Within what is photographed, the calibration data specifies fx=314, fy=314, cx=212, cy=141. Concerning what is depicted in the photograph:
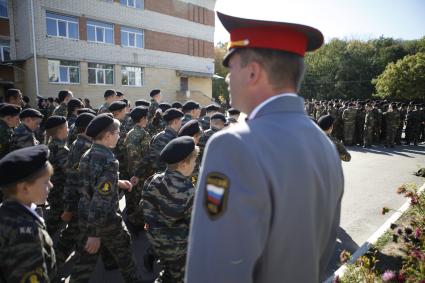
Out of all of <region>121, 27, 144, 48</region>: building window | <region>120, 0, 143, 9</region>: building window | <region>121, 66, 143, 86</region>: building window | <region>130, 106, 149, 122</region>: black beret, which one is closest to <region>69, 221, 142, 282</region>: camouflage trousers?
<region>130, 106, 149, 122</region>: black beret

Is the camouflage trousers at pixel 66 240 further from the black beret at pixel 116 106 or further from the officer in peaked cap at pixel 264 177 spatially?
the officer in peaked cap at pixel 264 177

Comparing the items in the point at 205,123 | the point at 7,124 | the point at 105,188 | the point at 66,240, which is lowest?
Answer: the point at 66,240

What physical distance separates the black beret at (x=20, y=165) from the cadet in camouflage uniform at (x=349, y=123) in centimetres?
1455

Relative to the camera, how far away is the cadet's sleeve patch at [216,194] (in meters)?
1.08

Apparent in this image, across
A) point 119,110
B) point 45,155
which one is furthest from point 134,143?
point 45,155

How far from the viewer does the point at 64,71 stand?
73.5ft

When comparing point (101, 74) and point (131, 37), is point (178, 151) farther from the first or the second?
point (131, 37)

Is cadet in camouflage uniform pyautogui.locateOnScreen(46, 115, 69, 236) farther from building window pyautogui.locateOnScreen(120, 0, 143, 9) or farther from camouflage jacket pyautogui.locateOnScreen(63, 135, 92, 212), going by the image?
building window pyautogui.locateOnScreen(120, 0, 143, 9)

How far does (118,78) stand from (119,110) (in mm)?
20125

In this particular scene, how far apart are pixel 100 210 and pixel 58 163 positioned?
2080 millimetres

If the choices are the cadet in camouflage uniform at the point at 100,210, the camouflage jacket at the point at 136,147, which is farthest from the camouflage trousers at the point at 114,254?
the camouflage jacket at the point at 136,147

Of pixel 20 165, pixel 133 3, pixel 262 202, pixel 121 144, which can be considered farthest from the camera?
pixel 133 3

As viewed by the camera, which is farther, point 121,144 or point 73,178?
point 121,144

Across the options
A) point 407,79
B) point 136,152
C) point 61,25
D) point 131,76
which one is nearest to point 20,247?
point 136,152
